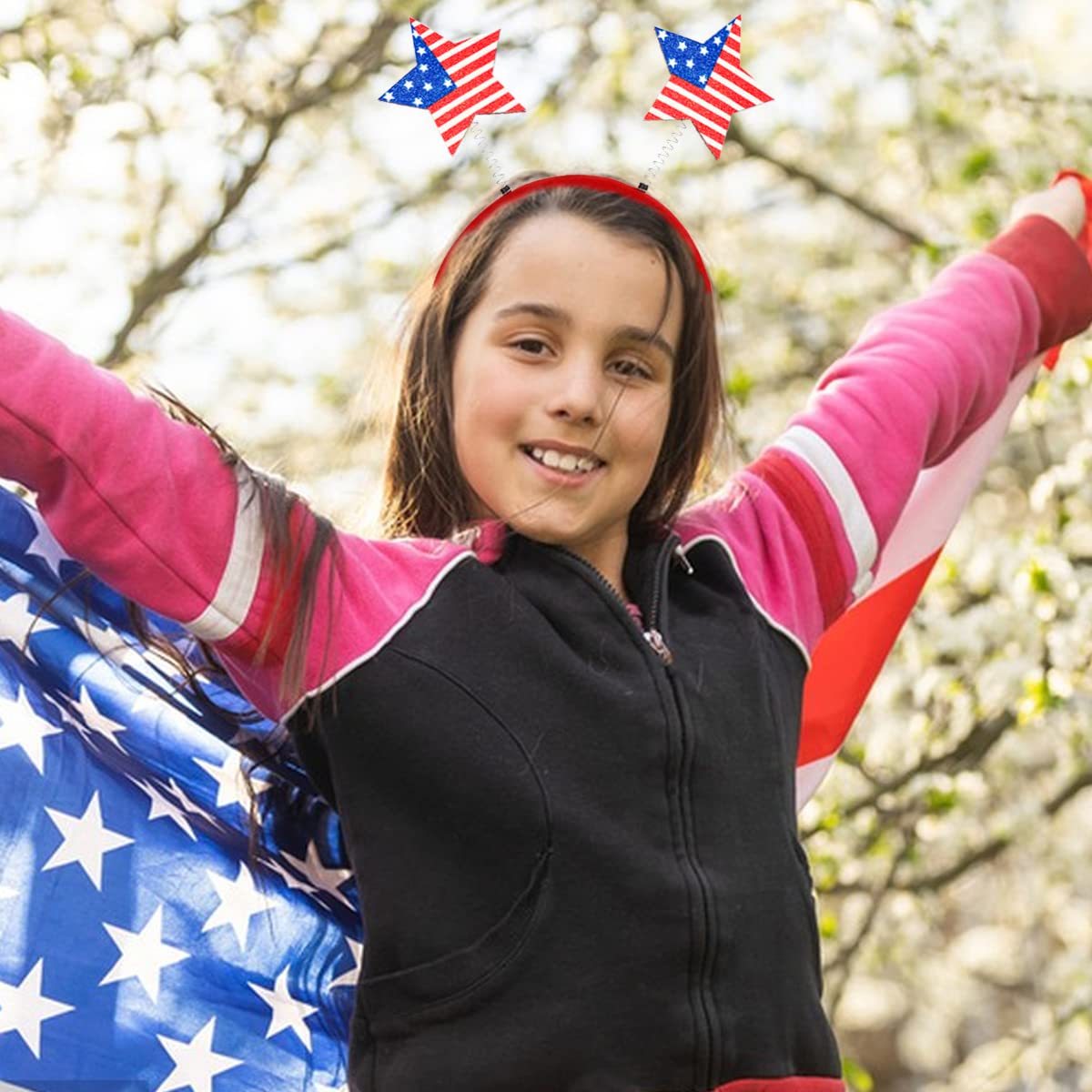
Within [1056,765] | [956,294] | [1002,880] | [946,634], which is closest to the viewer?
[956,294]

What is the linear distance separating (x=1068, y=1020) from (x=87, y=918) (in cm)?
332

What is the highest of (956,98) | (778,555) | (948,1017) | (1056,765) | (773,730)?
(956,98)

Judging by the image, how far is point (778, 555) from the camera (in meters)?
2.29

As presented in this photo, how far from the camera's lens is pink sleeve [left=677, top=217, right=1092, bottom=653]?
230cm

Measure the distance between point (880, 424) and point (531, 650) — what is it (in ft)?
2.39

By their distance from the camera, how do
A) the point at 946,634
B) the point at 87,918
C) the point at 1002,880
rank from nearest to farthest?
the point at 87,918 < the point at 946,634 < the point at 1002,880

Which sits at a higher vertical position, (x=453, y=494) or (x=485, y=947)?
(x=453, y=494)

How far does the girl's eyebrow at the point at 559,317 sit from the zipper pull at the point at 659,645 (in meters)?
0.32

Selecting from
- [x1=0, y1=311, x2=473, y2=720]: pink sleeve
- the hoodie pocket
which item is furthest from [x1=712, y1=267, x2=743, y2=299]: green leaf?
the hoodie pocket

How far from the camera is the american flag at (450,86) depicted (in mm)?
2211

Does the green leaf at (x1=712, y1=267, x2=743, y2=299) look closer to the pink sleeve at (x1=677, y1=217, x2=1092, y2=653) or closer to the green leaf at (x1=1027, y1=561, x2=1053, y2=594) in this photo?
the green leaf at (x1=1027, y1=561, x2=1053, y2=594)

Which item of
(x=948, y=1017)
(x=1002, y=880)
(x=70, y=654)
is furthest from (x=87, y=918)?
(x=948, y=1017)

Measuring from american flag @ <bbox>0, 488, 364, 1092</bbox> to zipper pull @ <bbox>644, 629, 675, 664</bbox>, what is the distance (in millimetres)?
422

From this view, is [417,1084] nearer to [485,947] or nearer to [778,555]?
[485,947]
